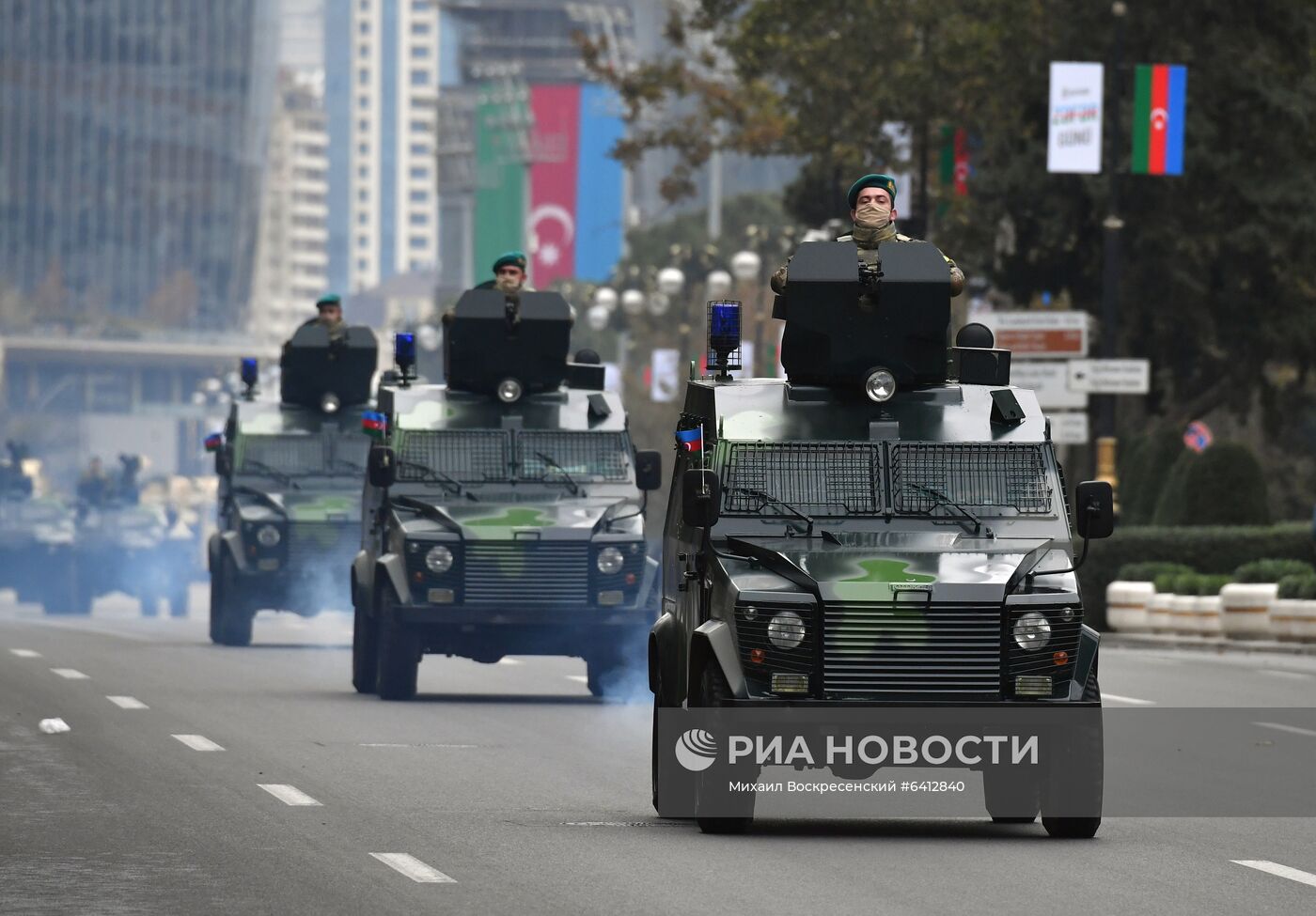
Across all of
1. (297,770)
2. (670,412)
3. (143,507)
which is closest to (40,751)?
(297,770)

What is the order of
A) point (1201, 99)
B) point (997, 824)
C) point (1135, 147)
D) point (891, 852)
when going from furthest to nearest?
point (1201, 99)
point (1135, 147)
point (997, 824)
point (891, 852)

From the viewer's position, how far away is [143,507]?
4897 cm

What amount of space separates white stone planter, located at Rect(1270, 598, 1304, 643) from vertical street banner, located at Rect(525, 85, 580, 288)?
14946cm

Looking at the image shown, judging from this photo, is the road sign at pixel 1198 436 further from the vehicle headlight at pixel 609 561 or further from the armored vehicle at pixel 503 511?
the vehicle headlight at pixel 609 561

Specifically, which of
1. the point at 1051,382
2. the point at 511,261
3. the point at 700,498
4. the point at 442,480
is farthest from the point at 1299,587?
the point at 700,498

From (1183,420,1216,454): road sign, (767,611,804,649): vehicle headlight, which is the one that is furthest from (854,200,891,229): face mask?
(1183,420,1216,454): road sign

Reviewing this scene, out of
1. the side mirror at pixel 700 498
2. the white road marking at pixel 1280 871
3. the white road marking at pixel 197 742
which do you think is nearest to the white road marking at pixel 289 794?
the white road marking at pixel 197 742

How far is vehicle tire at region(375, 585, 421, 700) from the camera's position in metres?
22.1

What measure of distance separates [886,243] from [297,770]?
4549mm

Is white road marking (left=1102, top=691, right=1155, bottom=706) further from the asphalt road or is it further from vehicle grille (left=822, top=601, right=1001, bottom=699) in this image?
vehicle grille (left=822, top=601, right=1001, bottom=699)

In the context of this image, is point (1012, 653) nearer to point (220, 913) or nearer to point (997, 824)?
point (997, 824)

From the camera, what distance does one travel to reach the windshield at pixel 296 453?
99.0ft

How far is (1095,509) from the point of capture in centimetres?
1349

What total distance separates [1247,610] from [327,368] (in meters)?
11.4
